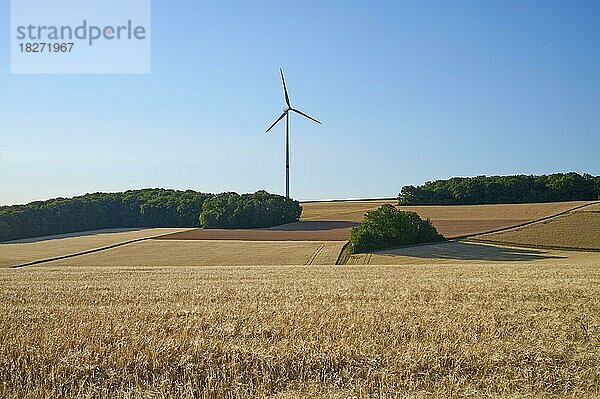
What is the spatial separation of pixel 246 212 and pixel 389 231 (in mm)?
31128

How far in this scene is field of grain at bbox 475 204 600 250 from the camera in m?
54.4

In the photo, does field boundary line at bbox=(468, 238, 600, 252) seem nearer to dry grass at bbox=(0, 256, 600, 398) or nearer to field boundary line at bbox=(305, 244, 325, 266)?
field boundary line at bbox=(305, 244, 325, 266)

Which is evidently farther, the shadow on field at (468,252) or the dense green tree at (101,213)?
the dense green tree at (101,213)

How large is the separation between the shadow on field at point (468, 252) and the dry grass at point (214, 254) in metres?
6.27

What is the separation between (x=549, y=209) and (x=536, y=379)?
71.8 m

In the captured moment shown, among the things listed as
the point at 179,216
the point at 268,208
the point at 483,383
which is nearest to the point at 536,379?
the point at 483,383

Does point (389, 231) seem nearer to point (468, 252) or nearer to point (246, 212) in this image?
point (468, 252)

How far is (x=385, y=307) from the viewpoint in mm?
15766

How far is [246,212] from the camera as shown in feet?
279

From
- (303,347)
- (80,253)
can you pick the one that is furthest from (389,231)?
(303,347)

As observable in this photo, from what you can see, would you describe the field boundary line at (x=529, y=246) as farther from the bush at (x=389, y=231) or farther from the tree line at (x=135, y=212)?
the tree line at (x=135, y=212)

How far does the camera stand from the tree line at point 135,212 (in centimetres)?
8288

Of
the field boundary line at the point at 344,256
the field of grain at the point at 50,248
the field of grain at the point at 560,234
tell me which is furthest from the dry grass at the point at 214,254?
the field of grain at the point at 560,234

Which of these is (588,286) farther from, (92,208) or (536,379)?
(92,208)
